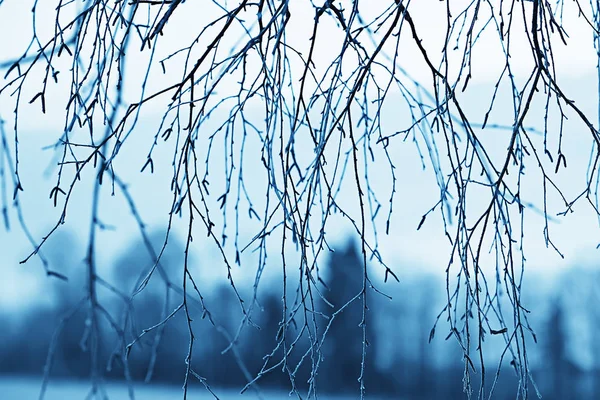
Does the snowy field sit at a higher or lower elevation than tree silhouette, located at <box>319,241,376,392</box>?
lower

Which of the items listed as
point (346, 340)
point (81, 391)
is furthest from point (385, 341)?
point (81, 391)

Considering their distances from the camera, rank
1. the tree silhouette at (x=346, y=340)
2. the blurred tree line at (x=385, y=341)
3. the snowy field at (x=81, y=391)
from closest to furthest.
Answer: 1. the tree silhouette at (x=346, y=340)
2. the blurred tree line at (x=385, y=341)
3. the snowy field at (x=81, y=391)

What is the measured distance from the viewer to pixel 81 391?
2739cm

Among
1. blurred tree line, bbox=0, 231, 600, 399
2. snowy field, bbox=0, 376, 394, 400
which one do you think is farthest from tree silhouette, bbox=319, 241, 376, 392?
snowy field, bbox=0, 376, 394, 400

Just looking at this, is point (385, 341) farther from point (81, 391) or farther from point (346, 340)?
point (81, 391)

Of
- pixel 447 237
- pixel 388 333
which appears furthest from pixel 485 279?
pixel 388 333

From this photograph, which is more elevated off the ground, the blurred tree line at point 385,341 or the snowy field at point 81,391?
the blurred tree line at point 385,341

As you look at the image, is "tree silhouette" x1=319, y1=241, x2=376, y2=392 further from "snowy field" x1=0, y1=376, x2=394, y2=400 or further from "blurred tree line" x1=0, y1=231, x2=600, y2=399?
"snowy field" x1=0, y1=376, x2=394, y2=400

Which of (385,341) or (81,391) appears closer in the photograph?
(385,341)

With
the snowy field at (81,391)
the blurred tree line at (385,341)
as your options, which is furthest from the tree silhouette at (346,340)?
the snowy field at (81,391)

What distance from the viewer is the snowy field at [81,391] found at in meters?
24.3

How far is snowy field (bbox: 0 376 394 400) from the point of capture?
24305mm

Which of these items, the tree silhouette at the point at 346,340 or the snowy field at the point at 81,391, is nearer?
the tree silhouette at the point at 346,340

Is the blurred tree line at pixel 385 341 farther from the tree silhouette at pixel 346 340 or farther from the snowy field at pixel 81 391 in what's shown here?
the snowy field at pixel 81 391
